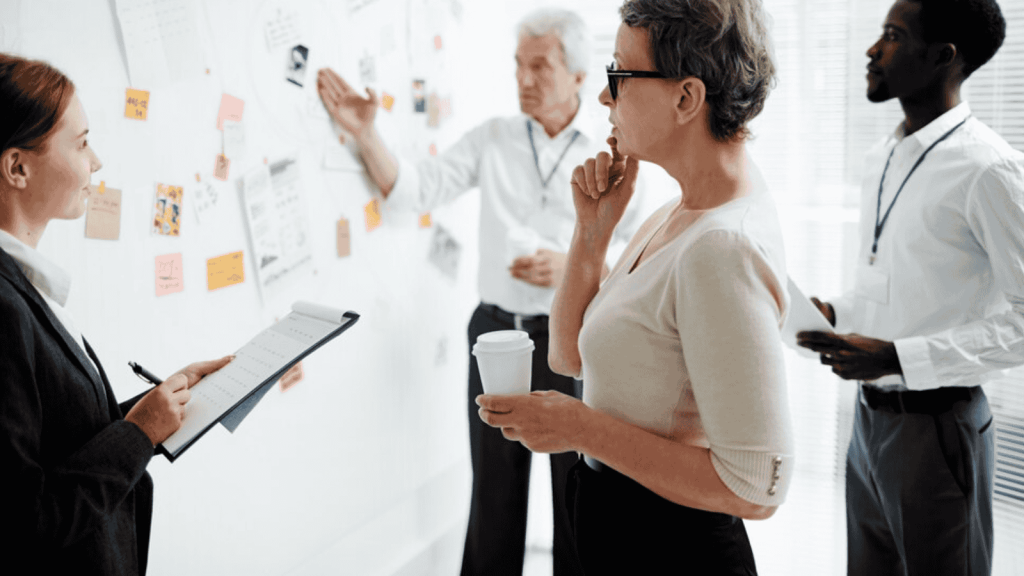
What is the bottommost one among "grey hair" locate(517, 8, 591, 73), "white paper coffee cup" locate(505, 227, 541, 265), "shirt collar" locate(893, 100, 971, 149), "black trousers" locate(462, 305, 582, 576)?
"black trousers" locate(462, 305, 582, 576)

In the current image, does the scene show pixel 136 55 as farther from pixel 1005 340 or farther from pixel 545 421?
pixel 1005 340

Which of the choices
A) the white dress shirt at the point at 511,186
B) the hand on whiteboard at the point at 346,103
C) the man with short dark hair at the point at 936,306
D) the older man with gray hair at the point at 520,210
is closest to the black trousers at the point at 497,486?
the older man with gray hair at the point at 520,210

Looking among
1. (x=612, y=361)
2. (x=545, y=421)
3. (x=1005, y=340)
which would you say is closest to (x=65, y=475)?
(x=545, y=421)

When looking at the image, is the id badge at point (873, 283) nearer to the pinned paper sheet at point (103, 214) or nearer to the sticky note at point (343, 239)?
the sticky note at point (343, 239)

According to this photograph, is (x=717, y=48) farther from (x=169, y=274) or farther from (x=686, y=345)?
(x=169, y=274)

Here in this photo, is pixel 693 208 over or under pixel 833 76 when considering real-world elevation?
under

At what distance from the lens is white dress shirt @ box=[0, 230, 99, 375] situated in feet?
3.38

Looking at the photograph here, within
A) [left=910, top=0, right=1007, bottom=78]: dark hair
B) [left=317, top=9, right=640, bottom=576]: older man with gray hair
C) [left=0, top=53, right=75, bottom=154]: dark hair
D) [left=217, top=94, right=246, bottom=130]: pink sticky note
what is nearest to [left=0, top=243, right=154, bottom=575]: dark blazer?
[left=0, top=53, right=75, bottom=154]: dark hair

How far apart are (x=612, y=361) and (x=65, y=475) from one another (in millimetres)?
819

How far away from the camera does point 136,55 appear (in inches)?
60.9

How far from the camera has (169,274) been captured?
1668 millimetres

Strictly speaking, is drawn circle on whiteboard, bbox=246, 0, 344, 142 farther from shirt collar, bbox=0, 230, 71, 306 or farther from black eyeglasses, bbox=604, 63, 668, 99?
black eyeglasses, bbox=604, 63, 668, 99

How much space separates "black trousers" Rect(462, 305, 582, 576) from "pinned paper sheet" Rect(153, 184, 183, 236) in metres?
1.13

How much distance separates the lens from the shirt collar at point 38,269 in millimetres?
1027
